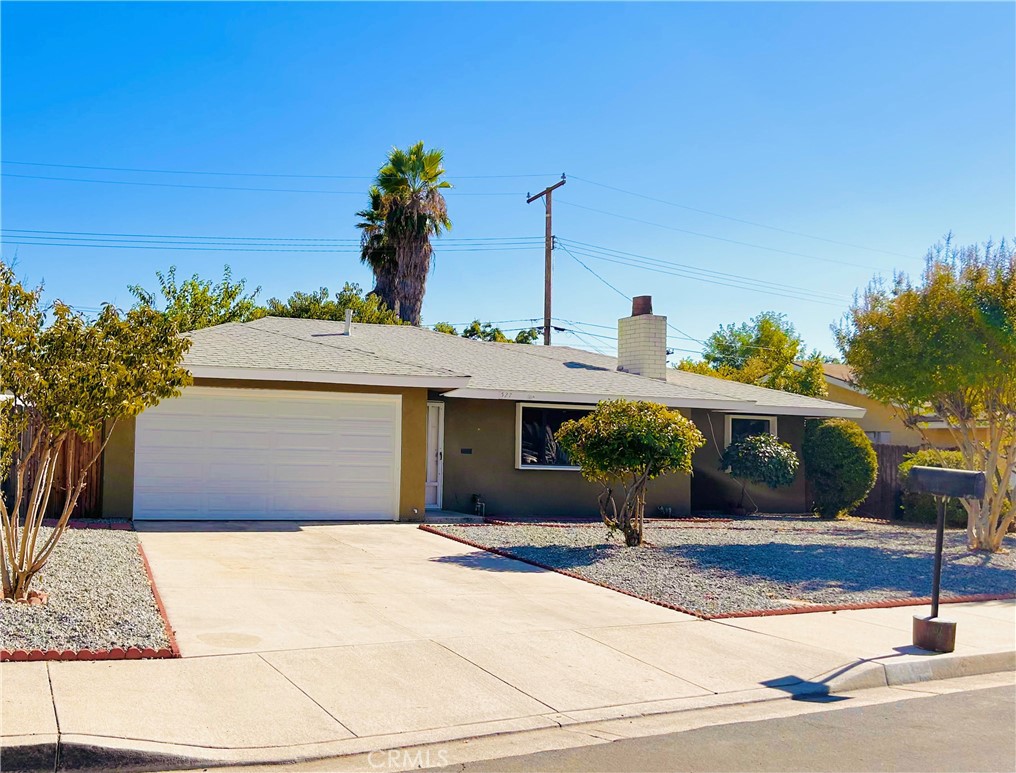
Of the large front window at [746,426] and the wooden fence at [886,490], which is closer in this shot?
the large front window at [746,426]

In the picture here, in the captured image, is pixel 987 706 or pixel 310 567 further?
pixel 310 567

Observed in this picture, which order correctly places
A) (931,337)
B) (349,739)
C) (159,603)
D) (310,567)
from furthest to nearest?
(931,337)
(310,567)
(159,603)
(349,739)

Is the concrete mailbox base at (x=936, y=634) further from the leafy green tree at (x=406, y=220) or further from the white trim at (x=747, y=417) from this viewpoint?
the leafy green tree at (x=406, y=220)

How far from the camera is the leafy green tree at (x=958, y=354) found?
1502 centimetres

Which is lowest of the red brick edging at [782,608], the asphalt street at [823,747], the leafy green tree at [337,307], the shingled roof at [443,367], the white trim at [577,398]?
the asphalt street at [823,747]

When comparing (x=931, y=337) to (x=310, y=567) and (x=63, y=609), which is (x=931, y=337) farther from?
(x=63, y=609)

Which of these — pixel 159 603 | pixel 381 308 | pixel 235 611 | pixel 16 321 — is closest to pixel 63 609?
pixel 159 603

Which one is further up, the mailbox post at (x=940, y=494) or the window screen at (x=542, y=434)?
the window screen at (x=542, y=434)

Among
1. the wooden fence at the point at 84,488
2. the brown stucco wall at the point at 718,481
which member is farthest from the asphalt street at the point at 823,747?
the brown stucco wall at the point at 718,481

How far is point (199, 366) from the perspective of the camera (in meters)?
15.4

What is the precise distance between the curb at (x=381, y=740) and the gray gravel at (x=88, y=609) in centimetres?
208

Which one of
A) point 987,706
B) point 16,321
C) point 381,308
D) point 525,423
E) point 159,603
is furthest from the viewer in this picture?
point 381,308

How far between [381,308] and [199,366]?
64.3 feet

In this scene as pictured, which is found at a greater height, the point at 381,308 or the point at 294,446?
the point at 381,308
